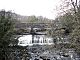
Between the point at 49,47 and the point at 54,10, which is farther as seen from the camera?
the point at 49,47

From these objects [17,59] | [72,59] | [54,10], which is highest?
[54,10]

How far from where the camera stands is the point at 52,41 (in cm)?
695

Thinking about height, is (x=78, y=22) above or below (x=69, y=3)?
below

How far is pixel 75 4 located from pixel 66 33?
1.05 metres

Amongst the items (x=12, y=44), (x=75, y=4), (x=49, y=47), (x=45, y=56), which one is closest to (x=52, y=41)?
(x=49, y=47)

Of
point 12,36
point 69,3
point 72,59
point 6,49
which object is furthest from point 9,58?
point 72,59

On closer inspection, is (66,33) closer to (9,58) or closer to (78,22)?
(78,22)

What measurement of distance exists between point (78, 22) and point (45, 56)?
98.8 inches

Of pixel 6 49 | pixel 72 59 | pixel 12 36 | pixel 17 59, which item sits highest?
pixel 12 36

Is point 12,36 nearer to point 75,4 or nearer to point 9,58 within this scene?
point 9,58

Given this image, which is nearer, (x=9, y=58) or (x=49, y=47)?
(x=9, y=58)

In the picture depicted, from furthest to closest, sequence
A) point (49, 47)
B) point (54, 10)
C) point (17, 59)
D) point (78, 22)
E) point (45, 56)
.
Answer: point (45, 56) < point (49, 47) < point (54, 10) < point (78, 22) < point (17, 59)

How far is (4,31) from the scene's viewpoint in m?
5.19

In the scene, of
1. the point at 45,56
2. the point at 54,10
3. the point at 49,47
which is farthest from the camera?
the point at 45,56
